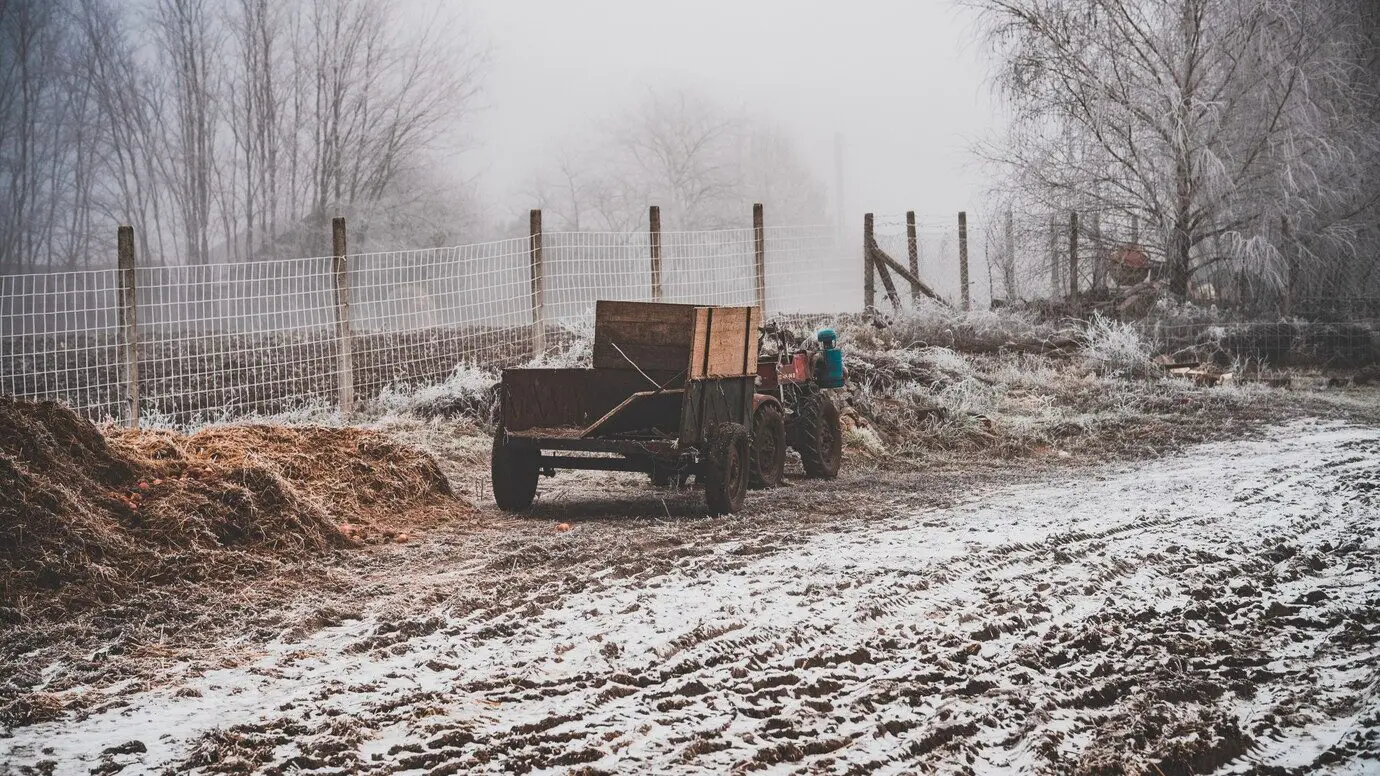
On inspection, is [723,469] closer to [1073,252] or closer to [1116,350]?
[1116,350]

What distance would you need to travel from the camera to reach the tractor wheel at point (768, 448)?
26.7 ft

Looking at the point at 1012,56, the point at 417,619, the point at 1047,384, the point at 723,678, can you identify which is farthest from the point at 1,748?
the point at 1012,56

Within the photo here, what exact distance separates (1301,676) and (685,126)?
41.1 meters

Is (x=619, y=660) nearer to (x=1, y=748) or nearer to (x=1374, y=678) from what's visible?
(x=1, y=748)

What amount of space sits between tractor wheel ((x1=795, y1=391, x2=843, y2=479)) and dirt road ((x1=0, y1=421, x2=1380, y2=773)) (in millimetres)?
2313

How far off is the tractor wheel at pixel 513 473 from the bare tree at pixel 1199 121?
11485 millimetres

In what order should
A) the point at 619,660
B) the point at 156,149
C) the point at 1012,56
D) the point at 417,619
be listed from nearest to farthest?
1. the point at 619,660
2. the point at 417,619
3. the point at 1012,56
4. the point at 156,149

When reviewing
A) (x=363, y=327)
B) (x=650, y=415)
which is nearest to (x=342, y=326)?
(x=363, y=327)

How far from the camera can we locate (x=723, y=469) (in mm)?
7043

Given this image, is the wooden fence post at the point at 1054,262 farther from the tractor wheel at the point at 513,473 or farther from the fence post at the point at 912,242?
the tractor wheel at the point at 513,473

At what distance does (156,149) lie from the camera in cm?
2833

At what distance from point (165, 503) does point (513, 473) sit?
2.15 m

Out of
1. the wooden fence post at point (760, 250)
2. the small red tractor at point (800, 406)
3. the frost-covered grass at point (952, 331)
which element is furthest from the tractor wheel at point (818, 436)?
the frost-covered grass at point (952, 331)

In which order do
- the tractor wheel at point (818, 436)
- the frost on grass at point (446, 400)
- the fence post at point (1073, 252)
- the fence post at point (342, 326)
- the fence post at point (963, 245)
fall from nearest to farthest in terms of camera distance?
the tractor wheel at point (818, 436)
the fence post at point (342, 326)
the frost on grass at point (446, 400)
the fence post at point (1073, 252)
the fence post at point (963, 245)
